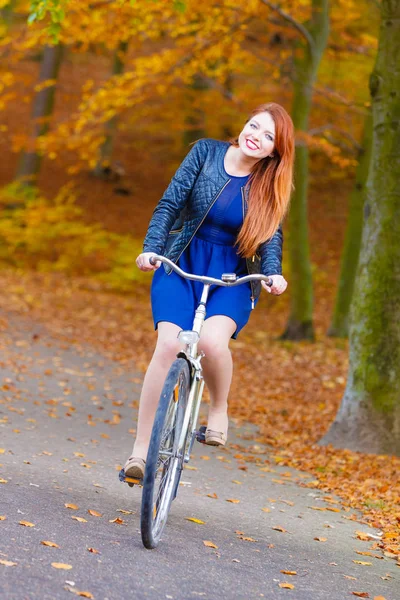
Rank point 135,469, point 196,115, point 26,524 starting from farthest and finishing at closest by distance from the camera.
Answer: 1. point 196,115
2. point 135,469
3. point 26,524

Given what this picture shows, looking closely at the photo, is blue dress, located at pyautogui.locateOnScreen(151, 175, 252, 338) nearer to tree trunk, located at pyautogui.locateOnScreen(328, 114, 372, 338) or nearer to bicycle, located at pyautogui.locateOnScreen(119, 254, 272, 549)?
bicycle, located at pyautogui.locateOnScreen(119, 254, 272, 549)

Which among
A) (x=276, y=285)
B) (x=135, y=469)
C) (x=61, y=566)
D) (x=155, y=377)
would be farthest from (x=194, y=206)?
(x=61, y=566)

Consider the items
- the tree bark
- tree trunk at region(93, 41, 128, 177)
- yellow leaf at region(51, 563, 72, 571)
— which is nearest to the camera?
yellow leaf at region(51, 563, 72, 571)

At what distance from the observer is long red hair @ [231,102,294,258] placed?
175 inches

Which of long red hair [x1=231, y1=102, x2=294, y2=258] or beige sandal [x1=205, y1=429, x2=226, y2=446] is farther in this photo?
beige sandal [x1=205, y1=429, x2=226, y2=446]

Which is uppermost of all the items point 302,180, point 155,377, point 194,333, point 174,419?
point 302,180

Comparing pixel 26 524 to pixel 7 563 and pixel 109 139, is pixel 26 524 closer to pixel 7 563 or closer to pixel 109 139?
pixel 7 563

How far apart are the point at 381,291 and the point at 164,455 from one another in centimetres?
406

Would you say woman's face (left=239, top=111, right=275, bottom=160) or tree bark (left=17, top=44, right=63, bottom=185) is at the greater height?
tree bark (left=17, top=44, right=63, bottom=185)

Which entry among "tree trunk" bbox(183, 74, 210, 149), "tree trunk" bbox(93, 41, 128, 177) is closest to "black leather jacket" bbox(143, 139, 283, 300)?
"tree trunk" bbox(183, 74, 210, 149)

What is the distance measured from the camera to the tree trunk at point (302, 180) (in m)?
13.8

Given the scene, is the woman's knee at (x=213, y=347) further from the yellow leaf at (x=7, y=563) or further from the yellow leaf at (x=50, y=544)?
the yellow leaf at (x=7, y=563)

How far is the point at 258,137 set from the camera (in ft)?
14.8

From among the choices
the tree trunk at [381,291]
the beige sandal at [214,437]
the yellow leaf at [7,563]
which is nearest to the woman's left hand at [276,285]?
the beige sandal at [214,437]
